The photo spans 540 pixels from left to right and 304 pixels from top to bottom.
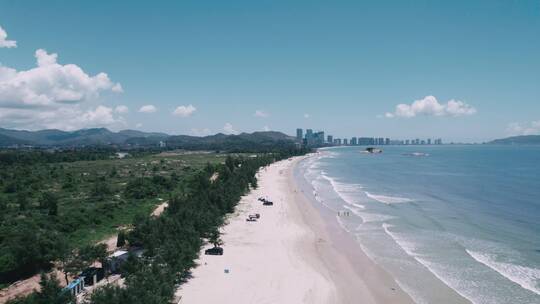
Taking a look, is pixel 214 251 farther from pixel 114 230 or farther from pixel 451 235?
pixel 451 235

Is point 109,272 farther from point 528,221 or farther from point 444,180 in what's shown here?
point 444,180

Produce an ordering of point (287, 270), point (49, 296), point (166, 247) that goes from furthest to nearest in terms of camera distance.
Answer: point (287, 270)
point (166, 247)
point (49, 296)

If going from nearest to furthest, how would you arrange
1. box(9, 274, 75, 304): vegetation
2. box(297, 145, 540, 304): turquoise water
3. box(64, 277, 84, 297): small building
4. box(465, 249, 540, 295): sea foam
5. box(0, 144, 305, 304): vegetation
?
box(9, 274, 75, 304): vegetation, box(0, 144, 305, 304): vegetation, box(64, 277, 84, 297): small building, box(297, 145, 540, 304): turquoise water, box(465, 249, 540, 295): sea foam

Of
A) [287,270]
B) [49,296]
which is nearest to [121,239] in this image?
[49,296]

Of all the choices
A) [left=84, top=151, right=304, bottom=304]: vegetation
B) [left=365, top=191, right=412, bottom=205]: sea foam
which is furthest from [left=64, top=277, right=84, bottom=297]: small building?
[left=365, top=191, right=412, bottom=205]: sea foam

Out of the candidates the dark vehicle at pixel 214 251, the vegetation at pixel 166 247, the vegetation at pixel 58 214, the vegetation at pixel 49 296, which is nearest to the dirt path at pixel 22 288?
the vegetation at pixel 58 214

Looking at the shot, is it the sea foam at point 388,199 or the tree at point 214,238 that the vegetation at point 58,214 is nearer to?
the tree at point 214,238

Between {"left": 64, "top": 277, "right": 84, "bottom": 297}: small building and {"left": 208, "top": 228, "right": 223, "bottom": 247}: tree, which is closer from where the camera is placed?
{"left": 64, "top": 277, "right": 84, "bottom": 297}: small building

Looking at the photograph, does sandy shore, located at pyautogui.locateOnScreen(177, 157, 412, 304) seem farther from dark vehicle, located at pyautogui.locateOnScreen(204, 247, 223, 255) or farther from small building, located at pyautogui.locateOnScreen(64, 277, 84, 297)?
small building, located at pyautogui.locateOnScreen(64, 277, 84, 297)
